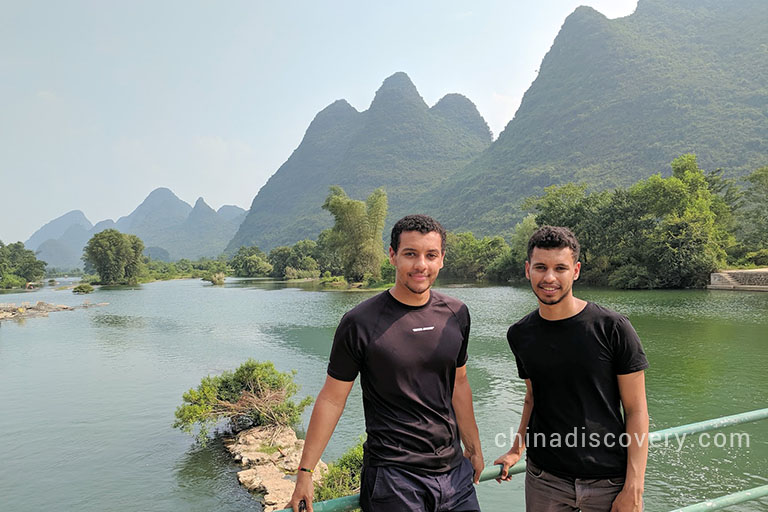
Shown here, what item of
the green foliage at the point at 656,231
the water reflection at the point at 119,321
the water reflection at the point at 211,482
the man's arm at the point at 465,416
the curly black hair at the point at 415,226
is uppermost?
the green foliage at the point at 656,231

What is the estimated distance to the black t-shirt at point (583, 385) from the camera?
1.76 meters

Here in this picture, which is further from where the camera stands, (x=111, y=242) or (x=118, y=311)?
(x=111, y=242)

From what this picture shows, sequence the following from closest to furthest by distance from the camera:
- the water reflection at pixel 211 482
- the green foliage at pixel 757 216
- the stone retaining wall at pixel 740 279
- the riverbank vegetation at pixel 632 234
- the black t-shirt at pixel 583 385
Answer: the black t-shirt at pixel 583 385 < the water reflection at pixel 211 482 < the stone retaining wall at pixel 740 279 < the riverbank vegetation at pixel 632 234 < the green foliage at pixel 757 216

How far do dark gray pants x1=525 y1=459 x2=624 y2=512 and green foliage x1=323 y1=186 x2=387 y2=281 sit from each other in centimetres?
4691

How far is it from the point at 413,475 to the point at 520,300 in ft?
96.8

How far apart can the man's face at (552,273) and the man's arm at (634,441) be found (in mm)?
368

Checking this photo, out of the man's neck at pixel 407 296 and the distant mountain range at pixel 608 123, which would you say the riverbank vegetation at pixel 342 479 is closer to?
the man's neck at pixel 407 296

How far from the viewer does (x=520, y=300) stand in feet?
98.1

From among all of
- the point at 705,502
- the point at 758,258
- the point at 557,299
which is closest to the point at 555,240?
the point at 557,299

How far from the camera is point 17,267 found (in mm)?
72812

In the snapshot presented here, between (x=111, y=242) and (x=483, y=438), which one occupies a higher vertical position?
(x=111, y=242)

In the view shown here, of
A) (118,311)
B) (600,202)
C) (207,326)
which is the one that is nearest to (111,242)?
(118,311)

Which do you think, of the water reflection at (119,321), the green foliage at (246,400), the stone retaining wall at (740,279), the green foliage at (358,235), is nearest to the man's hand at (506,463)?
the green foliage at (246,400)

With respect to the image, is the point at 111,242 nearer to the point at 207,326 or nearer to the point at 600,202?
the point at 207,326
